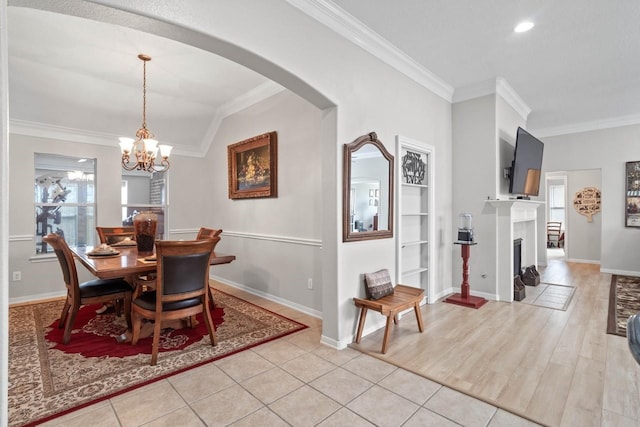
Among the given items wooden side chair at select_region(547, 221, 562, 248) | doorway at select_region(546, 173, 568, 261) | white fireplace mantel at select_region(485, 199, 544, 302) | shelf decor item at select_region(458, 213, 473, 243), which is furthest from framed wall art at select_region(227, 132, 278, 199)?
wooden side chair at select_region(547, 221, 562, 248)

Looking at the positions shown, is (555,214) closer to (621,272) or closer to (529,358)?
(621,272)

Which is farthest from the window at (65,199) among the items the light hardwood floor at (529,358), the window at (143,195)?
the light hardwood floor at (529,358)

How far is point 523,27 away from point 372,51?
1373 mm

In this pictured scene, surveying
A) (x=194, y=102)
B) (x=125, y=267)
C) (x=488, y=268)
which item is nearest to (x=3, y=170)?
(x=125, y=267)

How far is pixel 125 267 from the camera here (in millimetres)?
2607

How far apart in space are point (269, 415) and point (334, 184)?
5.88 ft

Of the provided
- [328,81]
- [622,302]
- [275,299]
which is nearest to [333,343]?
[275,299]

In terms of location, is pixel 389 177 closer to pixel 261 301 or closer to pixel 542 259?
pixel 261 301

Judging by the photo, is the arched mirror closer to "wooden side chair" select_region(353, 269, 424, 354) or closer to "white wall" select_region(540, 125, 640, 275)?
"wooden side chair" select_region(353, 269, 424, 354)

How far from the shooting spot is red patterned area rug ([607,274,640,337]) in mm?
3252

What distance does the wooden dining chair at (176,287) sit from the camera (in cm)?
251

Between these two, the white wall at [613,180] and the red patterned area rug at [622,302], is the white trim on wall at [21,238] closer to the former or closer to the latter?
the red patterned area rug at [622,302]

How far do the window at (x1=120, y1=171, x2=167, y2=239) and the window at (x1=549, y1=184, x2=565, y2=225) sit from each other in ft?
35.4

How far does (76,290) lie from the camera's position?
2.96 metres
